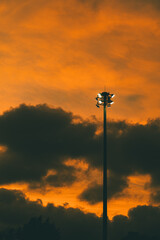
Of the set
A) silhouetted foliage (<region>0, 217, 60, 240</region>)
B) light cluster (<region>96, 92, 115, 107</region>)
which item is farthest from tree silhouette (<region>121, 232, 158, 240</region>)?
light cluster (<region>96, 92, 115, 107</region>)

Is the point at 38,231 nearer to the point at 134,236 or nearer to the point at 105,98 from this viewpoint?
the point at 134,236

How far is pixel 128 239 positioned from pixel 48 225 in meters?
40.5

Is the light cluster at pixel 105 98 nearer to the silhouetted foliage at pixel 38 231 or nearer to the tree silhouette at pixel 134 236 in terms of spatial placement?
the silhouetted foliage at pixel 38 231

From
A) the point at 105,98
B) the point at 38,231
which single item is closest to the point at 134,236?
the point at 38,231

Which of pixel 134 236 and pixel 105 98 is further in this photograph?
pixel 134 236

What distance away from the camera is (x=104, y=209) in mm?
28562

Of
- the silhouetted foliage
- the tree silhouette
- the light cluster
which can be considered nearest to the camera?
the light cluster

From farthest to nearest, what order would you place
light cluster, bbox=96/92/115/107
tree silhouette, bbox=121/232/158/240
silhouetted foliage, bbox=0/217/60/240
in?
tree silhouette, bbox=121/232/158/240 → silhouetted foliage, bbox=0/217/60/240 → light cluster, bbox=96/92/115/107

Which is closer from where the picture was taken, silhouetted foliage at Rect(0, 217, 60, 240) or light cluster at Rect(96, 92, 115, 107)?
light cluster at Rect(96, 92, 115, 107)

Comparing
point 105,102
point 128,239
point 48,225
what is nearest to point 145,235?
point 128,239

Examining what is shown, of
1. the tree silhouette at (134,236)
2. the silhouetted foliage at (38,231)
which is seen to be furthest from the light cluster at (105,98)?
the tree silhouette at (134,236)

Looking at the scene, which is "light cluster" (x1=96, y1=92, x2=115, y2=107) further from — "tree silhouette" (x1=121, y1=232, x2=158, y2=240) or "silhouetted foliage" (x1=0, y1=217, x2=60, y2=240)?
"tree silhouette" (x1=121, y1=232, x2=158, y2=240)

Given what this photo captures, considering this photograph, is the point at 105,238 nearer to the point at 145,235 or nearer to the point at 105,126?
the point at 105,126

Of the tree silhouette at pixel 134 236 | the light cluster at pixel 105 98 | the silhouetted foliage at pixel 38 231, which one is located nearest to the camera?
the light cluster at pixel 105 98
